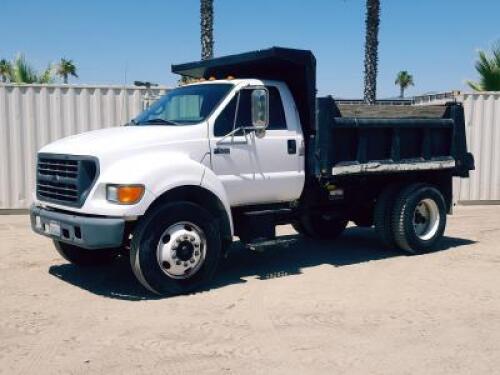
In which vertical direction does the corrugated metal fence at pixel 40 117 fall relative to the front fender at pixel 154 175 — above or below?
above

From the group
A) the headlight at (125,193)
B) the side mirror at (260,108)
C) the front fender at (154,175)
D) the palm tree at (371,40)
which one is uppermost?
the palm tree at (371,40)

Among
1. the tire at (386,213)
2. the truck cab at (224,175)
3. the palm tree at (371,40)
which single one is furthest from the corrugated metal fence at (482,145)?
the tire at (386,213)

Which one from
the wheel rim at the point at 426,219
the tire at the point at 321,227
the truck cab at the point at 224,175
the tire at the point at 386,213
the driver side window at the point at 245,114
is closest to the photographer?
the truck cab at the point at 224,175

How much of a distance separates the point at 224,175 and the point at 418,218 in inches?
128

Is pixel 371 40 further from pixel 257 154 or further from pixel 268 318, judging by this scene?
pixel 268 318

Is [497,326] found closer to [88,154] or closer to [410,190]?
[410,190]

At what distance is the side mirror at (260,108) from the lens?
6480 mm

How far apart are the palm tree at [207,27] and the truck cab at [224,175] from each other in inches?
312

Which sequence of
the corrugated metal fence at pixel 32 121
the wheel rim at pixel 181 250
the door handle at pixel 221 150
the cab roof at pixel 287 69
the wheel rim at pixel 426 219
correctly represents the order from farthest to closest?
the corrugated metal fence at pixel 32 121 → the wheel rim at pixel 426 219 → the cab roof at pixel 287 69 → the door handle at pixel 221 150 → the wheel rim at pixel 181 250

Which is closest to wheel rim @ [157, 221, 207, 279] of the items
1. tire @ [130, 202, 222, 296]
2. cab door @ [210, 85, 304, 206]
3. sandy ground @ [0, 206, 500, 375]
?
tire @ [130, 202, 222, 296]

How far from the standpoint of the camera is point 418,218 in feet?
27.2

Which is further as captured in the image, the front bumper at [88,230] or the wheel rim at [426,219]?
the wheel rim at [426,219]

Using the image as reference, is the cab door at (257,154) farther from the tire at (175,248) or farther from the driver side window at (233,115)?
the tire at (175,248)

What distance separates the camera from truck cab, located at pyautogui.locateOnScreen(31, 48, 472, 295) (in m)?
5.72
